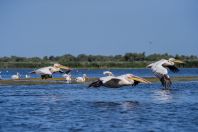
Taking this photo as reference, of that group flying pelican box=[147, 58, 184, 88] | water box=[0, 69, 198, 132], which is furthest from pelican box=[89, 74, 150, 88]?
flying pelican box=[147, 58, 184, 88]

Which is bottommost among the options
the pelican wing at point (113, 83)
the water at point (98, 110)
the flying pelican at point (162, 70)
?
the water at point (98, 110)

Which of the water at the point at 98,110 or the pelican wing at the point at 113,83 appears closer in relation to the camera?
the water at the point at 98,110

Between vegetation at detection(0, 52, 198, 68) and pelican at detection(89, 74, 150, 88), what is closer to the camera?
pelican at detection(89, 74, 150, 88)

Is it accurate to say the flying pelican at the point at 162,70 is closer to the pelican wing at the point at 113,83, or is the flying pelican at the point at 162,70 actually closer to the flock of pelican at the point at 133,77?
the flock of pelican at the point at 133,77

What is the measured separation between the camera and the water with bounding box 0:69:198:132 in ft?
49.3

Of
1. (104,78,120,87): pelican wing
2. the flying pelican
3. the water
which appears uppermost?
the flying pelican

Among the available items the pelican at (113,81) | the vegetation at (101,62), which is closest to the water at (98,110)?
the pelican at (113,81)

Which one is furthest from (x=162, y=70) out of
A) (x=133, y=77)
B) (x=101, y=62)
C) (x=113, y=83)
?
(x=101, y=62)

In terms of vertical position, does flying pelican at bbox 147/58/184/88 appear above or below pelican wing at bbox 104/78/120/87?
above

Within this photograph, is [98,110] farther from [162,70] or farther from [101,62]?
[101,62]

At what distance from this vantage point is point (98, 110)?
18219mm

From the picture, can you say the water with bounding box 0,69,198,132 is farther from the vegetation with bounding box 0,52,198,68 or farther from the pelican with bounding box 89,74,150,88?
the vegetation with bounding box 0,52,198,68

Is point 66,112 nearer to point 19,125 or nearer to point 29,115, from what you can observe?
point 29,115

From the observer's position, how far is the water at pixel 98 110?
49.3 ft
